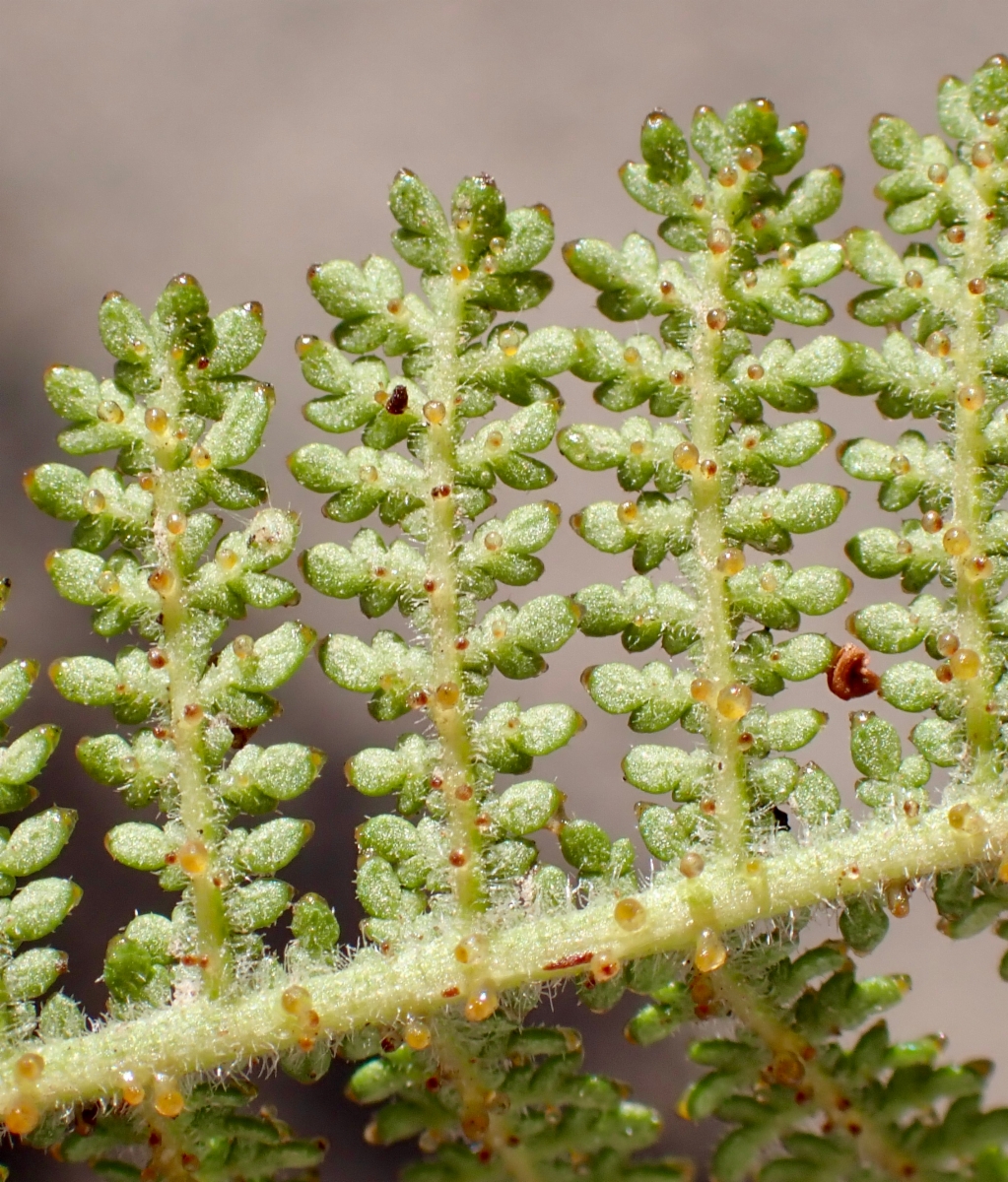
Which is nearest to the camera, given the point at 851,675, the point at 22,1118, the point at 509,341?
the point at 22,1118

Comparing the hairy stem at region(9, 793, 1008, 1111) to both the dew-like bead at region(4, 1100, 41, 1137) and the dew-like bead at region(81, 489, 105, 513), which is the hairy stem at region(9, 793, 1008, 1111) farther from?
the dew-like bead at region(81, 489, 105, 513)

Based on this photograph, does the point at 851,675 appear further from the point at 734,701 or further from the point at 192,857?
the point at 192,857

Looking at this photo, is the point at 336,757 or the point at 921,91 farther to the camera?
the point at 921,91

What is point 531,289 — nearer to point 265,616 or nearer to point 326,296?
point 326,296

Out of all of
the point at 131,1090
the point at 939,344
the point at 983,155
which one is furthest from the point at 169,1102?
the point at 983,155

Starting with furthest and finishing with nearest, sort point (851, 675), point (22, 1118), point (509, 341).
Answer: point (851, 675) → point (509, 341) → point (22, 1118)

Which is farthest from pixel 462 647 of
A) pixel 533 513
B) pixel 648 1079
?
pixel 648 1079
